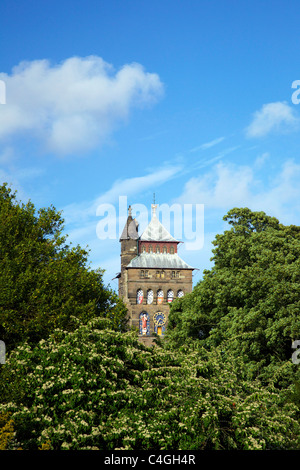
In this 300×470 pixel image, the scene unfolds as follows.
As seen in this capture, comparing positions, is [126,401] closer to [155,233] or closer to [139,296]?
[139,296]

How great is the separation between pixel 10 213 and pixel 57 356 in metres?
13.5

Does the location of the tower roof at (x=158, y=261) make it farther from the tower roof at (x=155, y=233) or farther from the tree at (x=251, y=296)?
the tree at (x=251, y=296)

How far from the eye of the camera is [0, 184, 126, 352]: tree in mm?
28094

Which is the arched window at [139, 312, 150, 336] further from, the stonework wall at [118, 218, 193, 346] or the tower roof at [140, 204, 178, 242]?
the tower roof at [140, 204, 178, 242]

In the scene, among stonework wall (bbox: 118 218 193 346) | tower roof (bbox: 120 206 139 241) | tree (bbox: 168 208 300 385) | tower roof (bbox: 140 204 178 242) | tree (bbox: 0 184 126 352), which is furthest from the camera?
tower roof (bbox: 140 204 178 242)

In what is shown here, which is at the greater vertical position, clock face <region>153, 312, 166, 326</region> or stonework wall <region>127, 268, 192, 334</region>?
stonework wall <region>127, 268, 192, 334</region>

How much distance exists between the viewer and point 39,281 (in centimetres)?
2947

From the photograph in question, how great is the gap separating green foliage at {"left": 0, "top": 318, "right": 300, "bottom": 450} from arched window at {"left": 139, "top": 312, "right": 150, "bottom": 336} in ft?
215

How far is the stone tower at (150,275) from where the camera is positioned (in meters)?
87.3

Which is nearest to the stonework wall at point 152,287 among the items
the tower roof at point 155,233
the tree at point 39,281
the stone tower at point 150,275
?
the stone tower at point 150,275

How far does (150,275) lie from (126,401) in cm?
7026

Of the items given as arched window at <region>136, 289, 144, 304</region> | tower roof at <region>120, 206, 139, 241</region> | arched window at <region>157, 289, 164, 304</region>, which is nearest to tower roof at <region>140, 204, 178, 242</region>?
tower roof at <region>120, 206, 139, 241</region>
